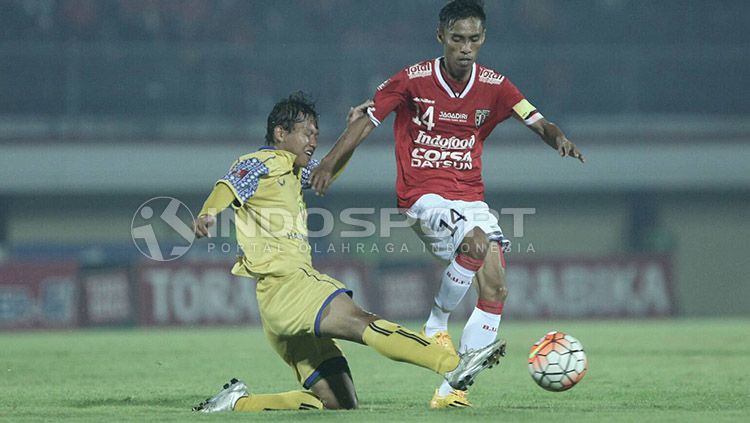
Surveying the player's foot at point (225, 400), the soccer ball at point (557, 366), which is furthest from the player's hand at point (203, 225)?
the soccer ball at point (557, 366)

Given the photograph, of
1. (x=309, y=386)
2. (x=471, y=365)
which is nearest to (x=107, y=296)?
(x=309, y=386)

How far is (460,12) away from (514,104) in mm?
716

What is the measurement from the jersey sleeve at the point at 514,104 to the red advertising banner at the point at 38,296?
1126 centimetres

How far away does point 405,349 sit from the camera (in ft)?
19.4

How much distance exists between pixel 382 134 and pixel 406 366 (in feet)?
35.0

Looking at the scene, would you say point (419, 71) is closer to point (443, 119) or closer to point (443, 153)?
point (443, 119)

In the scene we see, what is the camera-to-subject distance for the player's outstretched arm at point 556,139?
6809 mm

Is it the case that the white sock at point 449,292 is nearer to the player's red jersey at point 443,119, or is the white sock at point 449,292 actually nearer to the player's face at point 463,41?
the player's red jersey at point 443,119

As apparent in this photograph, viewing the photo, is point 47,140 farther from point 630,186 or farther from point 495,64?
point 630,186

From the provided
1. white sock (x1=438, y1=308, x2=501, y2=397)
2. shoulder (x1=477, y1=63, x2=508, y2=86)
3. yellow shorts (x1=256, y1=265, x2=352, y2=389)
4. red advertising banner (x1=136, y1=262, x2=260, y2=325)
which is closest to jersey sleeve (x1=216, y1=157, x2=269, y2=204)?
yellow shorts (x1=256, y1=265, x2=352, y2=389)

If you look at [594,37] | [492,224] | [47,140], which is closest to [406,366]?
[492,224]

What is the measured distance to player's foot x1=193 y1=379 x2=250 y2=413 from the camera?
640cm

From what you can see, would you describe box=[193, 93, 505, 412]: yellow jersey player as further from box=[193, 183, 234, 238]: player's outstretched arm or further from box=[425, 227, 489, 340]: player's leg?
box=[425, 227, 489, 340]: player's leg

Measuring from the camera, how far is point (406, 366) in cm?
1014
